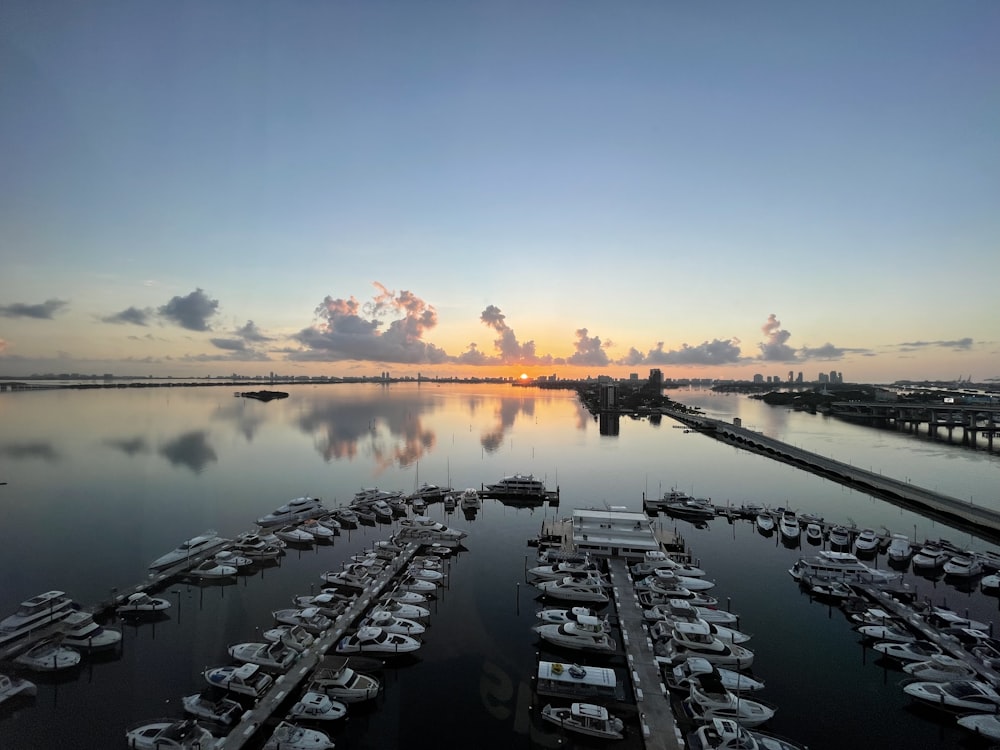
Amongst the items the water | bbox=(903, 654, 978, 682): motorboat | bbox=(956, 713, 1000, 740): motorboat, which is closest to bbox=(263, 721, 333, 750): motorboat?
the water

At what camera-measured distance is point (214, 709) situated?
31.4ft

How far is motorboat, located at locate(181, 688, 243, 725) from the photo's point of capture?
30.7ft

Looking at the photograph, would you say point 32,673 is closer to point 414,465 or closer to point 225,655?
point 225,655

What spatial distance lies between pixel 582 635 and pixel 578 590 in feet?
9.30

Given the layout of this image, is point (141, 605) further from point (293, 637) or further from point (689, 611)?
point (689, 611)

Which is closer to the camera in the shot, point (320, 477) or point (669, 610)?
point (669, 610)

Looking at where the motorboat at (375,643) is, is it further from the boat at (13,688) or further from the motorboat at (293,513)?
the motorboat at (293,513)

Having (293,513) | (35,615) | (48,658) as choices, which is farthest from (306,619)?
(293,513)

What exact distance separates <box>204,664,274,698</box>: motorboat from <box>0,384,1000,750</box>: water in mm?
563

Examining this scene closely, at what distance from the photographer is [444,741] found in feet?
30.8

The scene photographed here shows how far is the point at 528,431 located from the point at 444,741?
50.5 m

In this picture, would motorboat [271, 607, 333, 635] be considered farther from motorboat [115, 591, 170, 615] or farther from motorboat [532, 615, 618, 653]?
motorboat [532, 615, 618, 653]

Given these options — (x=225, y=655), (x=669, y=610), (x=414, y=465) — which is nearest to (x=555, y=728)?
(x=669, y=610)

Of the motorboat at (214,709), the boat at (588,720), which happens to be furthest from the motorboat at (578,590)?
the motorboat at (214,709)
